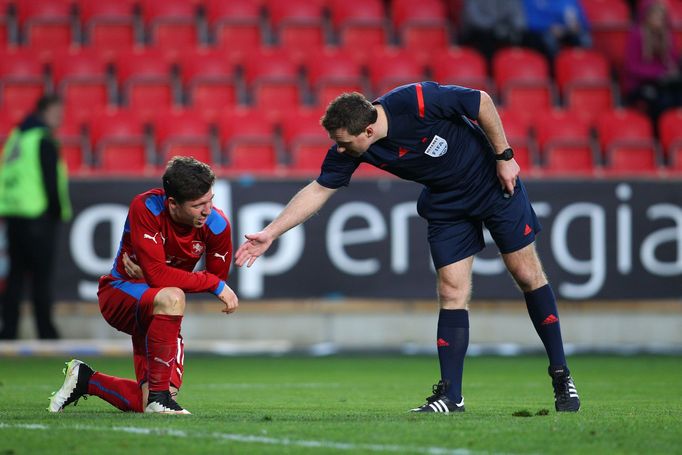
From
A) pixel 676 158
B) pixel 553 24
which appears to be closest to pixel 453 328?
pixel 676 158

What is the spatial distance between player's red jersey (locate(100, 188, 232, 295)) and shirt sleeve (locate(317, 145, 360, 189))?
0.58 m

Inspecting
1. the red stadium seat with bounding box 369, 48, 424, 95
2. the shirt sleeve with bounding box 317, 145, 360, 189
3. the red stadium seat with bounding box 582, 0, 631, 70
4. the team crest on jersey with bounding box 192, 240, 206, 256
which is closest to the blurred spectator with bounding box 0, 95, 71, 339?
the red stadium seat with bounding box 369, 48, 424, 95

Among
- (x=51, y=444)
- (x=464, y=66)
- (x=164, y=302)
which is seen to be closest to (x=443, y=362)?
(x=164, y=302)

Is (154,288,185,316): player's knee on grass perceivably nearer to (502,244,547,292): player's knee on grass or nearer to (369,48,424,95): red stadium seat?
(502,244,547,292): player's knee on grass

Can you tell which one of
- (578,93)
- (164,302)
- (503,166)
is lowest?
(164,302)

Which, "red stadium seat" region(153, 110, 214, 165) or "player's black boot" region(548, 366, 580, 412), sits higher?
"red stadium seat" region(153, 110, 214, 165)

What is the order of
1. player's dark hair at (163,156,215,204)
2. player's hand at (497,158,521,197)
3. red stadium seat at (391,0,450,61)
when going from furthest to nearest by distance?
red stadium seat at (391,0,450,61)
player's hand at (497,158,521,197)
player's dark hair at (163,156,215,204)

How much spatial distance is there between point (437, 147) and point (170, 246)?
1.38m

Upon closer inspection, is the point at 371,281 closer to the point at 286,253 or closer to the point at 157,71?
the point at 286,253

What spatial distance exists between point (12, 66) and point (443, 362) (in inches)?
331

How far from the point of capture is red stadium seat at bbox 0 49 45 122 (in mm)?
13109

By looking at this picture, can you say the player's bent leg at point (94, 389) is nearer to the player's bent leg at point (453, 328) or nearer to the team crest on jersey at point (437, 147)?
the player's bent leg at point (453, 328)

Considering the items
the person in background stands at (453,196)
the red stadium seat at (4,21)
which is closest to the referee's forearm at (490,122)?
the person in background stands at (453,196)

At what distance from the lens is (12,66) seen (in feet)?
43.4
